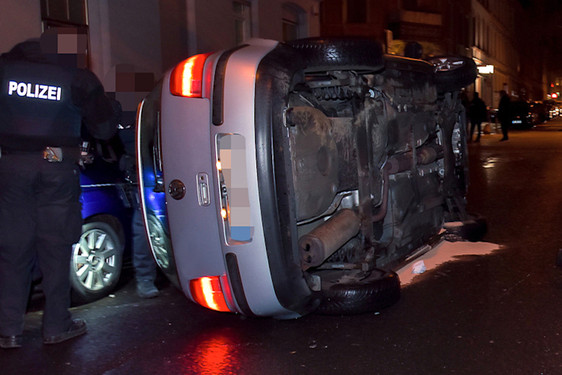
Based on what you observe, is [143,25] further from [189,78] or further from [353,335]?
[353,335]

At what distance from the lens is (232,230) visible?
151 inches

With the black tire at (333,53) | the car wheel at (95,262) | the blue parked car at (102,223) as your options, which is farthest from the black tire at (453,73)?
the car wheel at (95,262)

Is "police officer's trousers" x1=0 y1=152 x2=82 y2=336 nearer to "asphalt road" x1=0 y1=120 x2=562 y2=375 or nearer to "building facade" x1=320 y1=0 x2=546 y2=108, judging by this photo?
"asphalt road" x1=0 y1=120 x2=562 y2=375

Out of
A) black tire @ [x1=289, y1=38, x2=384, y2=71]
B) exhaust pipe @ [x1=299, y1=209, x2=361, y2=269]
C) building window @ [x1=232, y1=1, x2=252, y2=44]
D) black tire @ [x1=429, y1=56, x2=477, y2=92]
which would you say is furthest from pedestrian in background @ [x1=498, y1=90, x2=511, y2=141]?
black tire @ [x1=289, y1=38, x2=384, y2=71]

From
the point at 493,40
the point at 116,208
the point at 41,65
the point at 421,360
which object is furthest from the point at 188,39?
the point at 493,40

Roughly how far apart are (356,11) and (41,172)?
102 ft

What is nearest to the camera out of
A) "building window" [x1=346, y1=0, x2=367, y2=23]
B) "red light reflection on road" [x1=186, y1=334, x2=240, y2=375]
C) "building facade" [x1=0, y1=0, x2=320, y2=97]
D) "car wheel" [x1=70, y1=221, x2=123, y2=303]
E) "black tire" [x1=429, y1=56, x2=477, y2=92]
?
"red light reflection on road" [x1=186, y1=334, x2=240, y2=375]

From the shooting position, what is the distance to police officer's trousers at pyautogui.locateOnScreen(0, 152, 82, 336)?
13.5 feet

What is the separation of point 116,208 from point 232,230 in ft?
6.40

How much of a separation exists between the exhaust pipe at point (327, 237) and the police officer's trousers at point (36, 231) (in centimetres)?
143

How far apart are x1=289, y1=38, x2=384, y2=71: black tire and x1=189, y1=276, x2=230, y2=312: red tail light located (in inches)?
55.3

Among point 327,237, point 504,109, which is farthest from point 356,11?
point 327,237

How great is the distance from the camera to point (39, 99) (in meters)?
4.09

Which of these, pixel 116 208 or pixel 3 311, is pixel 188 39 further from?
pixel 3 311
